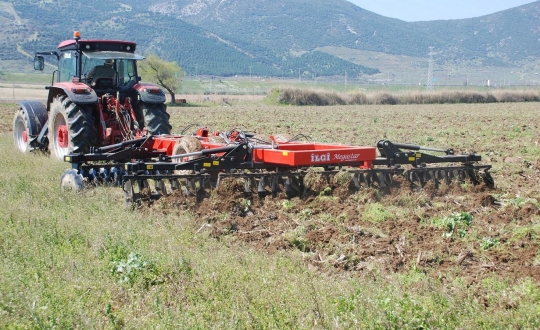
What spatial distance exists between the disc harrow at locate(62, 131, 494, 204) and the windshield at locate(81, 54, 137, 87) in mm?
2959

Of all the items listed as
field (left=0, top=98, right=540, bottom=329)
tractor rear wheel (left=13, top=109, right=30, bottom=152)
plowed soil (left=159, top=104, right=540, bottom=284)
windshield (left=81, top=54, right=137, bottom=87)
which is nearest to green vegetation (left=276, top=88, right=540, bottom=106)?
tractor rear wheel (left=13, top=109, right=30, bottom=152)

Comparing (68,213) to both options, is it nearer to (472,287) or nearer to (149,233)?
(149,233)

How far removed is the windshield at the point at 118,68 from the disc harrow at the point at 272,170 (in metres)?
2.96

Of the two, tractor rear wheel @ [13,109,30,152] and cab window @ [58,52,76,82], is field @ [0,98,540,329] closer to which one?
cab window @ [58,52,76,82]

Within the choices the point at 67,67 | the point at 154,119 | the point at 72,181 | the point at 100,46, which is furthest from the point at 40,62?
the point at 72,181

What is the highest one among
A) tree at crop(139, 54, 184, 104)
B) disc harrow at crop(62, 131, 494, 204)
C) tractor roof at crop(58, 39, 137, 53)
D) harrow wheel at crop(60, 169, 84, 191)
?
tree at crop(139, 54, 184, 104)

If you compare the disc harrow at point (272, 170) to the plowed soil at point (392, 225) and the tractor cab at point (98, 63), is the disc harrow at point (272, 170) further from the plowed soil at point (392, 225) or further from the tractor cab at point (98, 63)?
the tractor cab at point (98, 63)

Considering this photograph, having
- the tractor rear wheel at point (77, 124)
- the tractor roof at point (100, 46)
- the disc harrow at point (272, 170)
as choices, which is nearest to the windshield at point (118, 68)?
the tractor roof at point (100, 46)

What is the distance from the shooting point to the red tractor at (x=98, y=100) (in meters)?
10.8

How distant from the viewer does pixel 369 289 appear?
15.4 feet

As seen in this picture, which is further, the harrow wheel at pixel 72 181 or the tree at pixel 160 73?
the tree at pixel 160 73

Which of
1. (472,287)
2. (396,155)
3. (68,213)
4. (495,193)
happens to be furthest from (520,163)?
(68,213)

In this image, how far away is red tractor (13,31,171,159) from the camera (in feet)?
35.3

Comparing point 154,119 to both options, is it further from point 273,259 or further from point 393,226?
point 273,259
